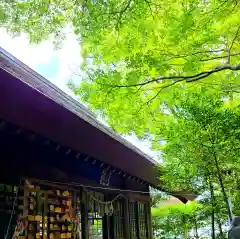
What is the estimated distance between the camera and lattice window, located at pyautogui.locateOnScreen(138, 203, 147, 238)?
921 cm

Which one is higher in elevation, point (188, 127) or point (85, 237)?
point (188, 127)

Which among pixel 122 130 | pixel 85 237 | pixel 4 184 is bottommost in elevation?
pixel 85 237

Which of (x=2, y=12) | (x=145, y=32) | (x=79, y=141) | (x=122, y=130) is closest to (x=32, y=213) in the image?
(x=79, y=141)

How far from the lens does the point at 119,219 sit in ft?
25.7

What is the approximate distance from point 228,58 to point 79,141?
11.1 ft

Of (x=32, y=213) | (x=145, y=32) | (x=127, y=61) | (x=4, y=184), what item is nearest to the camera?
(x=4, y=184)

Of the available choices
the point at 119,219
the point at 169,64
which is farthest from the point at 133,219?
the point at 169,64

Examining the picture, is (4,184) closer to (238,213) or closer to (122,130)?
(122,130)

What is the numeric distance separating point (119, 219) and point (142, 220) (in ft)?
5.88

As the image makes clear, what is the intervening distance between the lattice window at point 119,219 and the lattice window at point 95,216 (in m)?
0.53

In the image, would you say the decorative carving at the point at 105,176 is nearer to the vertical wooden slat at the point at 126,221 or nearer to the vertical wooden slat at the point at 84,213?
the vertical wooden slat at the point at 84,213

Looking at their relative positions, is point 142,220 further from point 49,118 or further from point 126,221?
point 49,118

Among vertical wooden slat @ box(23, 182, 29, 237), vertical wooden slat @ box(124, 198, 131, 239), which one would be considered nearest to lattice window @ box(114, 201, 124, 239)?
vertical wooden slat @ box(124, 198, 131, 239)

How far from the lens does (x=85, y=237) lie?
5984 mm
